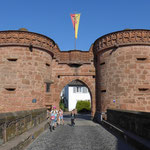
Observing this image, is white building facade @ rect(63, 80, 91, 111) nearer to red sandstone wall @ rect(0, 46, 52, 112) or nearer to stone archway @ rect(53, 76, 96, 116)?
stone archway @ rect(53, 76, 96, 116)

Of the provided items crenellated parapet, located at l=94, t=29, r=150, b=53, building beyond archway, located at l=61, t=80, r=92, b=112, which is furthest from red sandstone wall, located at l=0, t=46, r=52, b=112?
building beyond archway, located at l=61, t=80, r=92, b=112

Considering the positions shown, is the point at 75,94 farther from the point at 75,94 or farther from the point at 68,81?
the point at 68,81

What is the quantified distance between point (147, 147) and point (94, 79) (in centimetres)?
1024

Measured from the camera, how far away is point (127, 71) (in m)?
11.7

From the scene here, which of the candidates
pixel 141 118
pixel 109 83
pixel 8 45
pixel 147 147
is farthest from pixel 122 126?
pixel 8 45

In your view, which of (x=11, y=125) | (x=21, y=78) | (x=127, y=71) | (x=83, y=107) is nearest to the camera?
(x=11, y=125)

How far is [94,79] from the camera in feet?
47.1

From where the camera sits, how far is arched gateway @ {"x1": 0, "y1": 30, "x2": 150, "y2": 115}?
11.2m

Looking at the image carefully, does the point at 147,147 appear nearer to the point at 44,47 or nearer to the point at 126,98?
the point at 126,98

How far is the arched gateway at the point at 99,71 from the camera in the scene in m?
11.2

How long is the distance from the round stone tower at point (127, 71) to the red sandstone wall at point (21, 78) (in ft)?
16.6

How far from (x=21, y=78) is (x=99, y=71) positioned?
624 centimetres

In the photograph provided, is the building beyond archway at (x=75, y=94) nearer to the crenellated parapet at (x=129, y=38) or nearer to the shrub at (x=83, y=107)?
the shrub at (x=83, y=107)

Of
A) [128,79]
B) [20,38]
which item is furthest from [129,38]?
[20,38]
